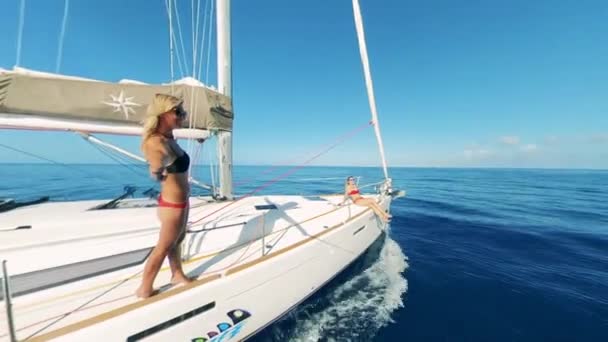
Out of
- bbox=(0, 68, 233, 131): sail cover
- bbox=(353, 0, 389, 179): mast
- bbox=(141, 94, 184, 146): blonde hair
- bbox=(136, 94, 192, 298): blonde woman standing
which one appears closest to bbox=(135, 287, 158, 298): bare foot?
bbox=(136, 94, 192, 298): blonde woman standing

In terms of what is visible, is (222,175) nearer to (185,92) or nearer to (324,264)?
(185,92)

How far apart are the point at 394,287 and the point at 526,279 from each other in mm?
2872

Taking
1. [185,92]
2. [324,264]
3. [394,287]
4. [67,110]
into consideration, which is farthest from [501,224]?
[67,110]

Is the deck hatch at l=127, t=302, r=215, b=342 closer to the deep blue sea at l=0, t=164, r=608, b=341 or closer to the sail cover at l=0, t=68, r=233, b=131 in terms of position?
the deep blue sea at l=0, t=164, r=608, b=341

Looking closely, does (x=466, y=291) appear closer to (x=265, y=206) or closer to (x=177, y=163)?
(x=265, y=206)

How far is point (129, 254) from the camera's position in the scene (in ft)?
8.10

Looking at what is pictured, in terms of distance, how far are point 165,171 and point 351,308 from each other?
11.3ft

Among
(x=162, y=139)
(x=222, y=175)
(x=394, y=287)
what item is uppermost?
(x=162, y=139)

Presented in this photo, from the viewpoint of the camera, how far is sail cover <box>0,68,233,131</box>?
92.9 inches

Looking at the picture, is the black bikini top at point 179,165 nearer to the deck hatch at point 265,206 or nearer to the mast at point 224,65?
the mast at point 224,65

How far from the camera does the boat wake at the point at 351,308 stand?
3.07 m

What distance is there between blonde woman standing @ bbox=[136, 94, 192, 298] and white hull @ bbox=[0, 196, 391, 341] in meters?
0.27

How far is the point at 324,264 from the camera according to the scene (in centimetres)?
332

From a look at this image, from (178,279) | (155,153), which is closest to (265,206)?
(178,279)
